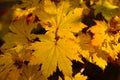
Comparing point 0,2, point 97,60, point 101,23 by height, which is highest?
point 101,23

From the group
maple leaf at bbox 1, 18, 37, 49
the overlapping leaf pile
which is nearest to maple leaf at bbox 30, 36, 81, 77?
the overlapping leaf pile

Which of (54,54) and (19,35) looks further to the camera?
(19,35)

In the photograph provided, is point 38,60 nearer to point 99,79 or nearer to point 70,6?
point 70,6

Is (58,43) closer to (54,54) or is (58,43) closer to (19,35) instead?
(54,54)

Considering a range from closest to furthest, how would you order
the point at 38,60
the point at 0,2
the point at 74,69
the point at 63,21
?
the point at 38,60 < the point at 63,21 < the point at 74,69 < the point at 0,2

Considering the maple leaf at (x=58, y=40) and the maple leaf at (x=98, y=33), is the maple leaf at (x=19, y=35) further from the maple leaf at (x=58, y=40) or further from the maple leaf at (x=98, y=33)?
the maple leaf at (x=98, y=33)

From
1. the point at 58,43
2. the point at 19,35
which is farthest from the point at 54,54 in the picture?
the point at 19,35

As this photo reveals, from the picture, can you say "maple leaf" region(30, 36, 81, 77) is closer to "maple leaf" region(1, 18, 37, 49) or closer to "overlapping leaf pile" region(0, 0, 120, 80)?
"overlapping leaf pile" region(0, 0, 120, 80)

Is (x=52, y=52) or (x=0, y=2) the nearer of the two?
(x=52, y=52)

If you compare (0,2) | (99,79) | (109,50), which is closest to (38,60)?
(109,50)
